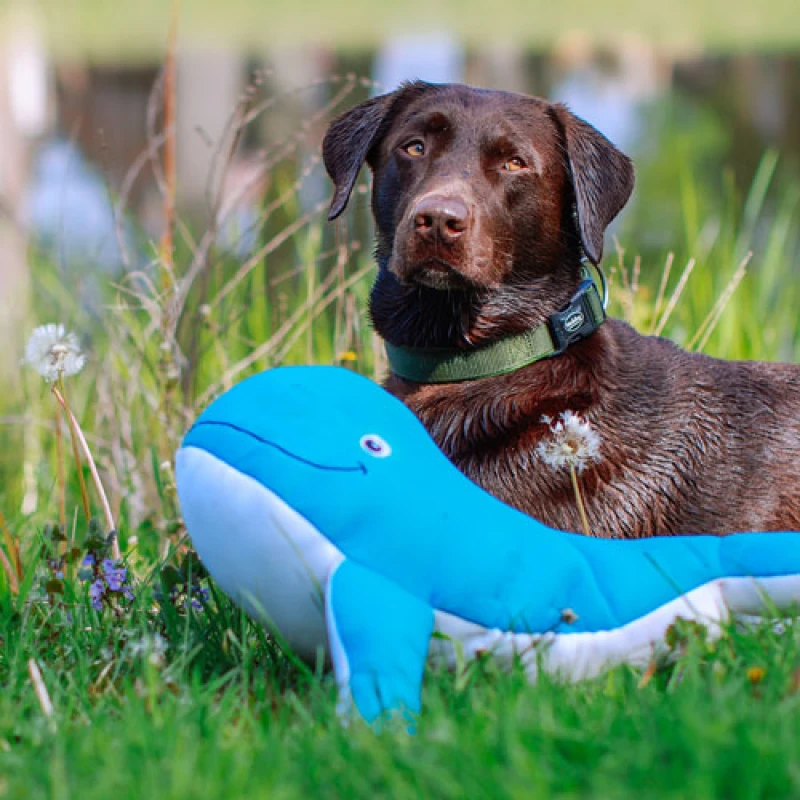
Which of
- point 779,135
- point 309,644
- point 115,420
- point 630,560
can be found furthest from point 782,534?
point 779,135

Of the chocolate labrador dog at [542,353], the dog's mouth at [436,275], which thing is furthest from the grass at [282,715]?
the dog's mouth at [436,275]

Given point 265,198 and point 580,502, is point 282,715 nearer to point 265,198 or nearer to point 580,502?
point 580,502

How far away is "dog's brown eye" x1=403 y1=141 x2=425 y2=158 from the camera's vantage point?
305cm

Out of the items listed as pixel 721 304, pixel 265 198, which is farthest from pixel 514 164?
pixel 265 198

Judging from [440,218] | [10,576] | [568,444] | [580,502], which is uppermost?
[440,218]

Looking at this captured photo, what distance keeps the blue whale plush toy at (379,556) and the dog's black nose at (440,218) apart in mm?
633

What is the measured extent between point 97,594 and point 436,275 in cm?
107

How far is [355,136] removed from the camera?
3201 millimetres

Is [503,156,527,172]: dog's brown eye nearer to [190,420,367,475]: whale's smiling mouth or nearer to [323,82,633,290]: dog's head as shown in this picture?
[323,82,633,290]: dog's head

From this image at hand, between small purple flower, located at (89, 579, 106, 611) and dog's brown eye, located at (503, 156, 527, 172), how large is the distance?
1.42 meters

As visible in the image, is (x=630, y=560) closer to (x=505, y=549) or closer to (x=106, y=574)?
(x=505, y=549)

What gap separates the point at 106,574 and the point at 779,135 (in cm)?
1408

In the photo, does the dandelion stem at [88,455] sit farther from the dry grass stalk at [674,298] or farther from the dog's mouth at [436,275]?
the dry grass stalk at [674,298]

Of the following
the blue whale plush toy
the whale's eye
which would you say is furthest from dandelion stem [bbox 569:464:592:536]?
the whale's eye
